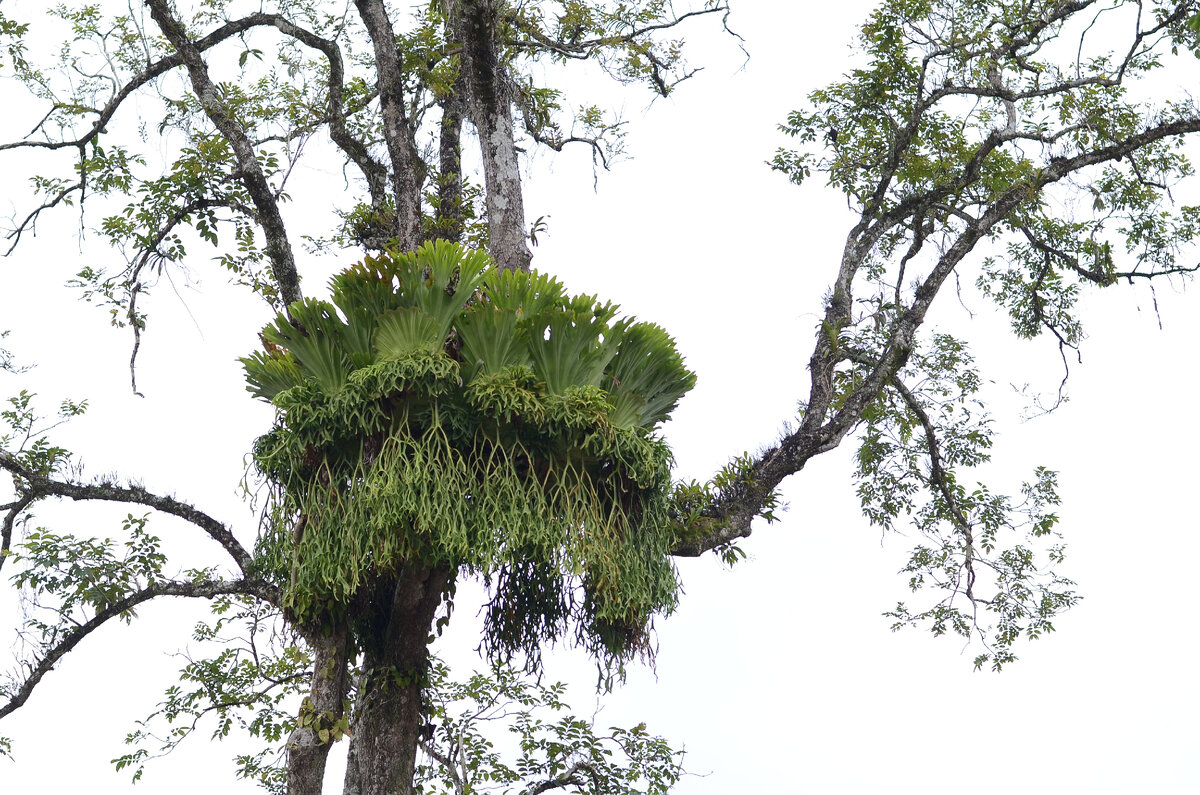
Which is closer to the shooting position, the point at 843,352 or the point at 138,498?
the point at 138,498

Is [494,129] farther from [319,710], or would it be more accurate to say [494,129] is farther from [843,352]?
[319,710]

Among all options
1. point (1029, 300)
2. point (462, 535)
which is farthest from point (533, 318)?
point (1029, 300)

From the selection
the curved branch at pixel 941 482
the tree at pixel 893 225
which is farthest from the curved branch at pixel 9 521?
the curved branch at pixel 941 482

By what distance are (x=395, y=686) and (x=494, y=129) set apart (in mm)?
3454

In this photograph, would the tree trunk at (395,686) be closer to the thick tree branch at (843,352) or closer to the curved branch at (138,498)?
the curved branch at (138,498)

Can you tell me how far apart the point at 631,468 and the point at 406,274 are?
1.46 metres

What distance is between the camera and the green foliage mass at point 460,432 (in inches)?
226

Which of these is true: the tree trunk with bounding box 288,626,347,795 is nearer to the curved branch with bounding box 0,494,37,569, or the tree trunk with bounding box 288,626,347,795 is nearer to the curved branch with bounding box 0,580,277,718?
the curved branch with bounding box 0,580,277,718

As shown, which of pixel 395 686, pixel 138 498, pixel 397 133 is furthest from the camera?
pixel 397 133

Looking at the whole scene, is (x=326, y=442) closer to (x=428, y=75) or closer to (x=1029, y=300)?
(x=428, y=75)

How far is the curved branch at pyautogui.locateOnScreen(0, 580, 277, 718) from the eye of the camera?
288 inches

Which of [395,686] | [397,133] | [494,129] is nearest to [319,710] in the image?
[395,686]

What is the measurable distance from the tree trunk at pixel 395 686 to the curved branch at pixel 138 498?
1.00 metres

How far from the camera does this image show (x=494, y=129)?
301 inches
